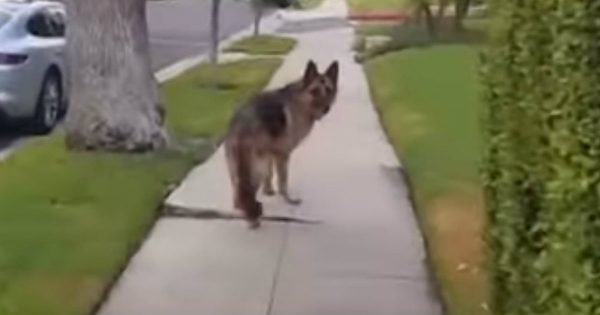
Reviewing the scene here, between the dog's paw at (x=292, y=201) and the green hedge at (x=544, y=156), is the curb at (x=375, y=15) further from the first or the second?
the green hedge at (x=544, y=156)

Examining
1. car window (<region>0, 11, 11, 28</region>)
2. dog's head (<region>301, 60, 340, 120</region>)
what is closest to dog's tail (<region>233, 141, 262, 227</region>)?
dog's head (<region>301, 60, 340, 120</region>)

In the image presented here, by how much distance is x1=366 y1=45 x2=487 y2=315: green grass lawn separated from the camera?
30.8 feet

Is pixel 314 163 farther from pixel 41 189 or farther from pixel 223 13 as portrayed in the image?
pixel 223 13

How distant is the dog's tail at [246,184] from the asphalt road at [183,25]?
15.3 m

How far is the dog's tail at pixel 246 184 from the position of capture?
1045 cm

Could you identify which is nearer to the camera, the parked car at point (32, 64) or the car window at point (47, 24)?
the parked car at point (32, 64)

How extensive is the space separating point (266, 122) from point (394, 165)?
3.24 meters

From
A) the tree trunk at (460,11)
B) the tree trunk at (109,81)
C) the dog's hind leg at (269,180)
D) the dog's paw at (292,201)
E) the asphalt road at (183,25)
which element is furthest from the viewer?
the asphalt road at (183,25)

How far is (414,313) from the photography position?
8531mm

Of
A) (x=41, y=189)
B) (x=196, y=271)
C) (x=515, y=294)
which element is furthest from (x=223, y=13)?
(x=515, y=294)

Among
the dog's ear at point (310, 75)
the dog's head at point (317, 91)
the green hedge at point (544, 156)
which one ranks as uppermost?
the green hedge at point (544, 156)

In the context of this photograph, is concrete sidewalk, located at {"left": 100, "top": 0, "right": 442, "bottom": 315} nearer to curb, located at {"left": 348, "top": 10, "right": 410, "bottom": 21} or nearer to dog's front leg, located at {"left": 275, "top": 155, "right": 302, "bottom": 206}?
dog's front leg, located at {"left": 275, "top": 155, "right": 302, "bottom": 206}

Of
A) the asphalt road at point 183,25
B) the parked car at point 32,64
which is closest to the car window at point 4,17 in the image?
the parked car at point 32,64

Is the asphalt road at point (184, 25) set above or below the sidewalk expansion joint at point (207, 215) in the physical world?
below
